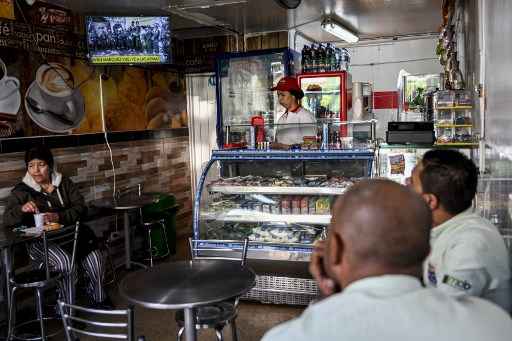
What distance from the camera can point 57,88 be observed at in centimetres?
546

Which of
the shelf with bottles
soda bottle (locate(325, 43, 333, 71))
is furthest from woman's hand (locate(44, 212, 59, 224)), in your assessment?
soda bottle (locate(325, 43, 333, 71))

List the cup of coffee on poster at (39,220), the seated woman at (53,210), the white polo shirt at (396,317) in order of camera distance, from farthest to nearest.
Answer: the seated woman at (53,210), the cup of coffee on poster at (39,220), the white polo shirt at (396,317)

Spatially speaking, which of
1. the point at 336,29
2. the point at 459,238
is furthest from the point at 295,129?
the point at 459,238

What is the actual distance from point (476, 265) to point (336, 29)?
20.8 ft

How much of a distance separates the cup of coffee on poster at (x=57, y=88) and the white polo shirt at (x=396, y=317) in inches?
193

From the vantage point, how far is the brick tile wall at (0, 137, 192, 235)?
4.93 m

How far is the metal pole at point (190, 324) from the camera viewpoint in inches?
111

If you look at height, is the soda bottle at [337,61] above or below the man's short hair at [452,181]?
above

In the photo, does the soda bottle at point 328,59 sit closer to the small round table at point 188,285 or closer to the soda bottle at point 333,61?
the soda bottle at point 333,61

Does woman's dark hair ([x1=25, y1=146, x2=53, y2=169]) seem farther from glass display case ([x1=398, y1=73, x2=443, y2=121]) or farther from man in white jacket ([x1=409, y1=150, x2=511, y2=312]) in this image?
glass display case ([x1=398, y1=73, x2=443, y2=121])

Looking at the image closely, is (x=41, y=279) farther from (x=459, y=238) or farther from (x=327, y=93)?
(x=327, y=93)

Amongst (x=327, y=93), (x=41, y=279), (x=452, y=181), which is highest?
(x=327, y=93)

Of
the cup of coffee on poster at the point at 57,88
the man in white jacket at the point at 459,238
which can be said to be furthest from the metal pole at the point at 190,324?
the cup of coffee on poster at the point at 57,88

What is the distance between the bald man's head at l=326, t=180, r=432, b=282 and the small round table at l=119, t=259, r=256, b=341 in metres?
1.58
